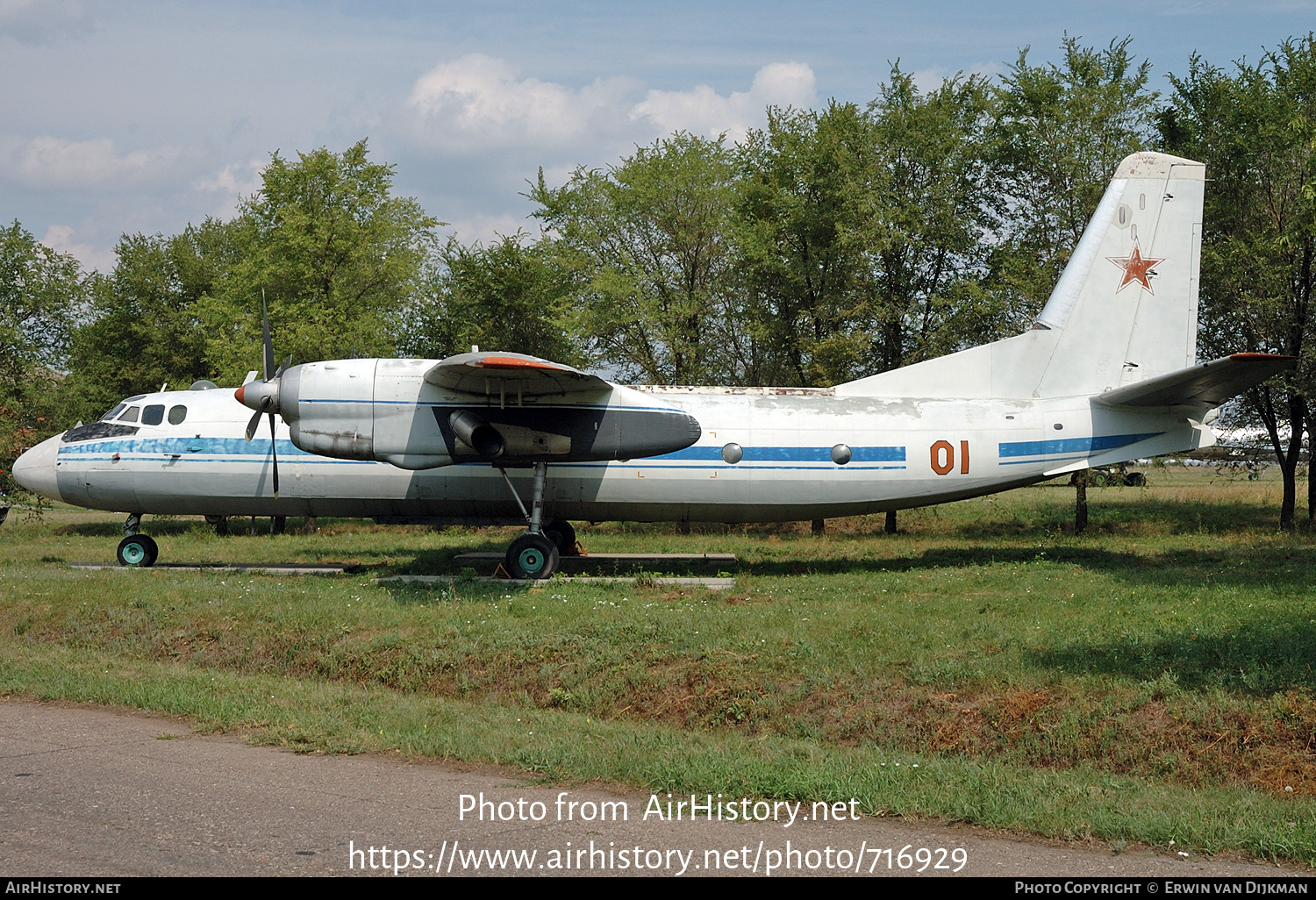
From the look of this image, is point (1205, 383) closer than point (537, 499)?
Yes

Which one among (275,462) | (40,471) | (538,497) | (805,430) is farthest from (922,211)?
(40,471)

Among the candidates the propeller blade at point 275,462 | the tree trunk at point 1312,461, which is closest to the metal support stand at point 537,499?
the propeller blade at point 275,462

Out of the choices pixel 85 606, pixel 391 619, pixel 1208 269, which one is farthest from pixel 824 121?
pixel 85 606

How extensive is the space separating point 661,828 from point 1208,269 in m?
24.6

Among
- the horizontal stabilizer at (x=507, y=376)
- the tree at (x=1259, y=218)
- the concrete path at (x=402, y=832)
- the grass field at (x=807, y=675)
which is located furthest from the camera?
the tree at (x=1259, y=218)

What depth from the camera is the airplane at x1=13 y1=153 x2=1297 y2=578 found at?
1792cm

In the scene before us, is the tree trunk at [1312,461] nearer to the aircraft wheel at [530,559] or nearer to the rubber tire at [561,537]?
the rubber tire at [561,537]

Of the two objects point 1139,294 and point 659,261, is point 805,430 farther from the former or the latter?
point 659,261

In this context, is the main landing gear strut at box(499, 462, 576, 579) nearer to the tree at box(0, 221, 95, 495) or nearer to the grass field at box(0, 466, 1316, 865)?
the grass field at box(0, 466, 1316, 865)

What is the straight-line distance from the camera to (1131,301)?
755 inches

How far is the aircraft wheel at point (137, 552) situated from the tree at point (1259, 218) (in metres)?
26.6

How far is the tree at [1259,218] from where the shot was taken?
24.8 metres

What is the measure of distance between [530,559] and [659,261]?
15.9m

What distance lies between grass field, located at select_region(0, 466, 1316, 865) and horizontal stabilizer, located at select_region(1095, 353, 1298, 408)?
3.15 m
